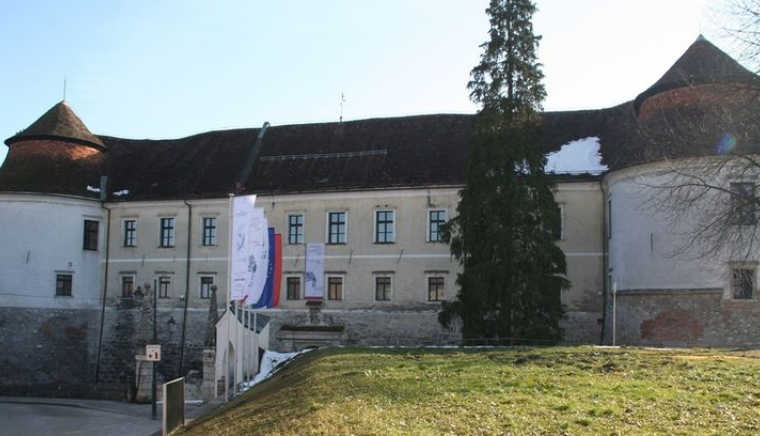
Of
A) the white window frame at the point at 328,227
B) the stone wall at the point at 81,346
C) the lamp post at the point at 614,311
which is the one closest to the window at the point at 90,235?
the stone wall at the point at 81,346

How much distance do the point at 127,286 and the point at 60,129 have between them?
933 centimetres

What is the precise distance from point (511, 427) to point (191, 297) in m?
31.6

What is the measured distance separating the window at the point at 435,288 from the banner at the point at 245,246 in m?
12.7

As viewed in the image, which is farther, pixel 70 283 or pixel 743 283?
pixel 70 283

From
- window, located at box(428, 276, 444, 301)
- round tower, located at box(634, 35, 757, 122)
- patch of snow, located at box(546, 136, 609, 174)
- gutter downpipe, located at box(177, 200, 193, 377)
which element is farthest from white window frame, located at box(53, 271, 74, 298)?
round tower, located at box(634, 35, 757, 122)

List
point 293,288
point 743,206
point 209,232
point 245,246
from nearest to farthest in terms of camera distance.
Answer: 1. point 743,206
2. point 245,246
3. point 293,288
4. point 209,232

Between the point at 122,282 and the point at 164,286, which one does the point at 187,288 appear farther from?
the point at 122,282

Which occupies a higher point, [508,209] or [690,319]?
[508,209]

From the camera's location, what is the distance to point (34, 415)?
3102cm

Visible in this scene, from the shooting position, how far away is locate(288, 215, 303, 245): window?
39219 millimetres

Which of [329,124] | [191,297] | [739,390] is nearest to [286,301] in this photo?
[191,297]

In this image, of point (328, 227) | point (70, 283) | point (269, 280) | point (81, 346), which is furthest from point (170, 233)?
point (269, 280)

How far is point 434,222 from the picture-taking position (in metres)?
37.2

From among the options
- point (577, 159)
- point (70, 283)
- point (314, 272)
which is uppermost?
point (577, 159)
